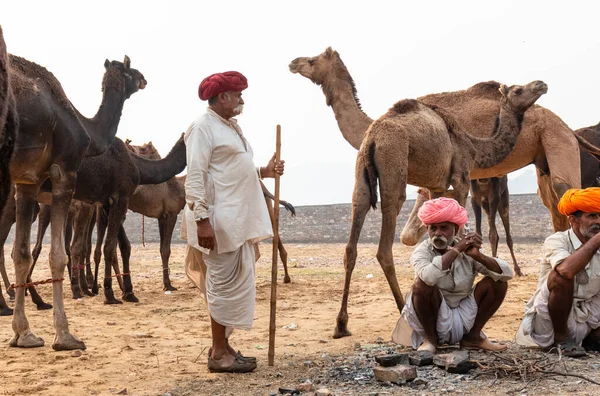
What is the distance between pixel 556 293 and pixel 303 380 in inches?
76.3

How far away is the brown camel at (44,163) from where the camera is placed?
654 cm

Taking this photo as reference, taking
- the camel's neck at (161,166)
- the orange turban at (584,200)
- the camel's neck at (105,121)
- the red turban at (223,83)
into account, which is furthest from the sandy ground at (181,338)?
the red turban at (223,83)

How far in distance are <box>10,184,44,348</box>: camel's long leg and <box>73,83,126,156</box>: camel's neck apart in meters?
1.00

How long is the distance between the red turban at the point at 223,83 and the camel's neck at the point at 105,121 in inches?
A: 105

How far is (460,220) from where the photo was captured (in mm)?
5324

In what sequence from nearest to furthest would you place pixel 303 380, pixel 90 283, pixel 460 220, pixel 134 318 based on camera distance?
pixel 303 380
pixel 460 220
pixel 134 318
pixel 90 283

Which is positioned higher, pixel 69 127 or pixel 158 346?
pixel 69 127

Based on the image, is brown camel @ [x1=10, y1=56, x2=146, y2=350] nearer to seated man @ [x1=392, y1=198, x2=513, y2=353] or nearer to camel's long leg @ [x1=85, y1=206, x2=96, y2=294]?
seated man @ [x1=392, y1=198, x2=513, y2=353]

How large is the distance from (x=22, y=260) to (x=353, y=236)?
323 centimetres

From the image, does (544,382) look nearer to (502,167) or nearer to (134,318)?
(134,318)

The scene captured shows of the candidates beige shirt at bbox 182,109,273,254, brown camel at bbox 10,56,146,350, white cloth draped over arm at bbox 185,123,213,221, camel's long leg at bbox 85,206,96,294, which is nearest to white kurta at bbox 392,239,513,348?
beige shirt at bbox 182,109,273,254

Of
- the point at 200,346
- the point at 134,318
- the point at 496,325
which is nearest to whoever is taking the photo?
the point at 200,346

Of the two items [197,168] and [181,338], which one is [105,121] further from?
[197,168]

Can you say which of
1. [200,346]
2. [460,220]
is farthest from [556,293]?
[200,346]
